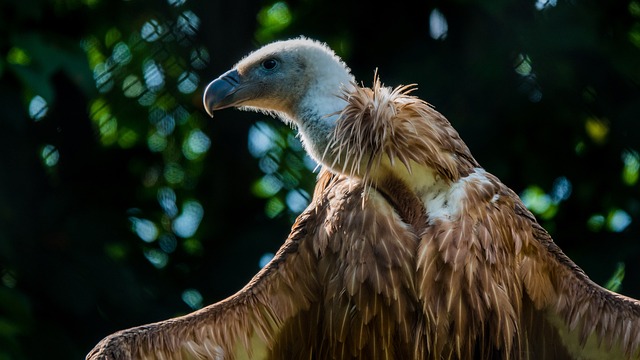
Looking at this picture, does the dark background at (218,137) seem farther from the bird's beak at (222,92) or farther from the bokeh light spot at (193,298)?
the bird's beak at (222,92)

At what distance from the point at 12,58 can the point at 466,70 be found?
221cm

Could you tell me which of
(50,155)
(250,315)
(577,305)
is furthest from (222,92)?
(50,155)

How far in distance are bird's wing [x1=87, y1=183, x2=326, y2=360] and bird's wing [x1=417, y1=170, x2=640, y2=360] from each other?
0.49 metres

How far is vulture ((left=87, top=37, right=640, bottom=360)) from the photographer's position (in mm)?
5035

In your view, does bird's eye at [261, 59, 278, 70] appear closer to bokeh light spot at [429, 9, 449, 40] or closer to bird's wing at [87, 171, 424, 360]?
bird's wing at [87, 171, 424, 360]

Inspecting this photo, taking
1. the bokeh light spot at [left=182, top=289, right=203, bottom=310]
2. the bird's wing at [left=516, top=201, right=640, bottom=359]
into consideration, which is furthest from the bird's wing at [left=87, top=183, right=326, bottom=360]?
the bokeh light spot at [left=182, top=289, right=203, bottom=310]

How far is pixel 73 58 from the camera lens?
22.5ft

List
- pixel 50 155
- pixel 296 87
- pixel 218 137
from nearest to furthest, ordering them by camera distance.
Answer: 1. pixel 296 87
2. pixel 50 155
3. pixel 218 137

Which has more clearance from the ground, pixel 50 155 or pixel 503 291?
pixel 50 155

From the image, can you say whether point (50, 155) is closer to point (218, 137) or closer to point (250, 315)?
point (218, 137)

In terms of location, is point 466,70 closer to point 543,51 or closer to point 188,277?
point 543,51

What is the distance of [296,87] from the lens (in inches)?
207

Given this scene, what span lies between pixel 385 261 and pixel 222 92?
87 centimetres

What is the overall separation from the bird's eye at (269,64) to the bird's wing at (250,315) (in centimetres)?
53
